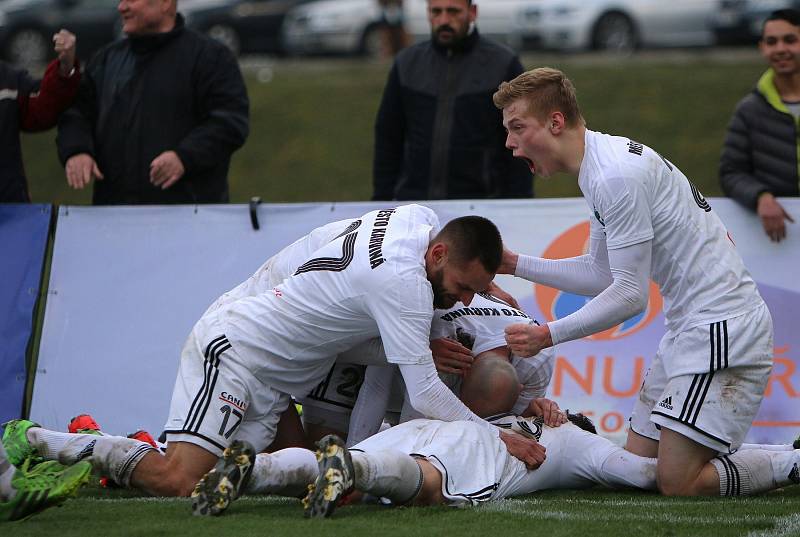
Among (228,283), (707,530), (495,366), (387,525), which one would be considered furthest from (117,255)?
(707,530)

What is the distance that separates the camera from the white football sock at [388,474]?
543 cm

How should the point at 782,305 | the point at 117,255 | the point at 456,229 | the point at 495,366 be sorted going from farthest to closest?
the point at 117,255 → the point at 782,305 → the point at 495,366 → the point at 456,229

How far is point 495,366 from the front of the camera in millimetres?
6426

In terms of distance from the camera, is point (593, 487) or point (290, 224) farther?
point (290, 224)

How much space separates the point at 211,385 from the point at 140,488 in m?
0.58

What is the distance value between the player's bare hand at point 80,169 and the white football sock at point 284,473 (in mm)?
3165

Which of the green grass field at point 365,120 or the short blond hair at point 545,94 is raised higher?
the short blond hair at point 545,94

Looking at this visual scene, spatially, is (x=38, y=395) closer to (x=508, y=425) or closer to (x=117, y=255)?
(x=117, y=255)

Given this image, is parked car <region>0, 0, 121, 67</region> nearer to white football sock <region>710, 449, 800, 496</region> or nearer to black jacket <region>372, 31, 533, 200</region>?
black jacket <region>372, 31, 533, 200</region>

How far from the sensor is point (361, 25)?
21891mm

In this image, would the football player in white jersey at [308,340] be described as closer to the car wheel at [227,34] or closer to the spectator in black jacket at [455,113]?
the spectator in black jacket at [455,113]

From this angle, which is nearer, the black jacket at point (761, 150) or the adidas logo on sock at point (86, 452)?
the adidas logo on sock at point (86, 452)

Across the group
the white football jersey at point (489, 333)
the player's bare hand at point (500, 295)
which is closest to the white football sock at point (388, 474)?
the white football jersey at point (489, 333)

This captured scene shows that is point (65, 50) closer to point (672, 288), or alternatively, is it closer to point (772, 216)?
point (672, 288)
